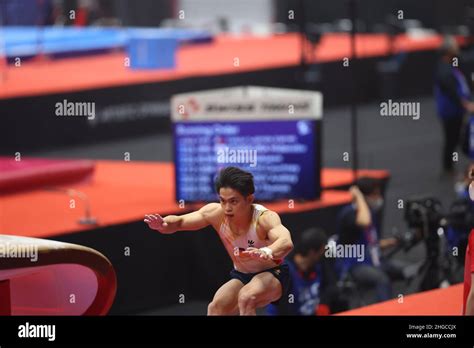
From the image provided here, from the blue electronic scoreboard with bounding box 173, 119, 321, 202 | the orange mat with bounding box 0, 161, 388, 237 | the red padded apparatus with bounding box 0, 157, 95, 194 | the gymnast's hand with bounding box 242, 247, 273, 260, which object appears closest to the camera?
the gymnast's hand with bounding box 242, 247, 273, 260

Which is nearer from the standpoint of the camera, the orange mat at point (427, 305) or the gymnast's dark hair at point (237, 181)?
the gymnast's dark hair at point (237, 181)

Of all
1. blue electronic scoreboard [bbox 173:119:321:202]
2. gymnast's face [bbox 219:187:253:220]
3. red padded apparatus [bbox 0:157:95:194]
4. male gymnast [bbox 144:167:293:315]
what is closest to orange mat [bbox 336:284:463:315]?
male gymnast [bbox 144:167:293:315]

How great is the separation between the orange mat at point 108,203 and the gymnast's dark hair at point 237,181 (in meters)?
4.50

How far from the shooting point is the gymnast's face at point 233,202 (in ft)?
17.8

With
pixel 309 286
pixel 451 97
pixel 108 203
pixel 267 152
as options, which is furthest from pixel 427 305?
pixel 451 97

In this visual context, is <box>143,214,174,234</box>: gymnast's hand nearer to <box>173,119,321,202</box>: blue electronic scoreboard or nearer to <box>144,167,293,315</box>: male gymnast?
<box>144,167,293,315</box>: male gymnast

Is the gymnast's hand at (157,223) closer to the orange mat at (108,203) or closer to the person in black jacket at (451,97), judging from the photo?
the orange mat at (108,203)

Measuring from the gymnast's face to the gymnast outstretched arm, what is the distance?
9 cm

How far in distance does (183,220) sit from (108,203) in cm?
599

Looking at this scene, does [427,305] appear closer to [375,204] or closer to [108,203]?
[375,204]

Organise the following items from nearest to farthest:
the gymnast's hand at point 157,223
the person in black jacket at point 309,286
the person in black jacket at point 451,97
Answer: the gymnast's hand at point 157,223 < the person in black jacket at point 309,286 < the person in black jacket at point 451,97

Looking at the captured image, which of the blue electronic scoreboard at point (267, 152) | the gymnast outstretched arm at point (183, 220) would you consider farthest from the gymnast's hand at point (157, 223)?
the blue electronic scoreboard at point (267, 152)

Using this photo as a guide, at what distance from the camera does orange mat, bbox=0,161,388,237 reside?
10.3 meters

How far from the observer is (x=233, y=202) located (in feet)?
17.9
